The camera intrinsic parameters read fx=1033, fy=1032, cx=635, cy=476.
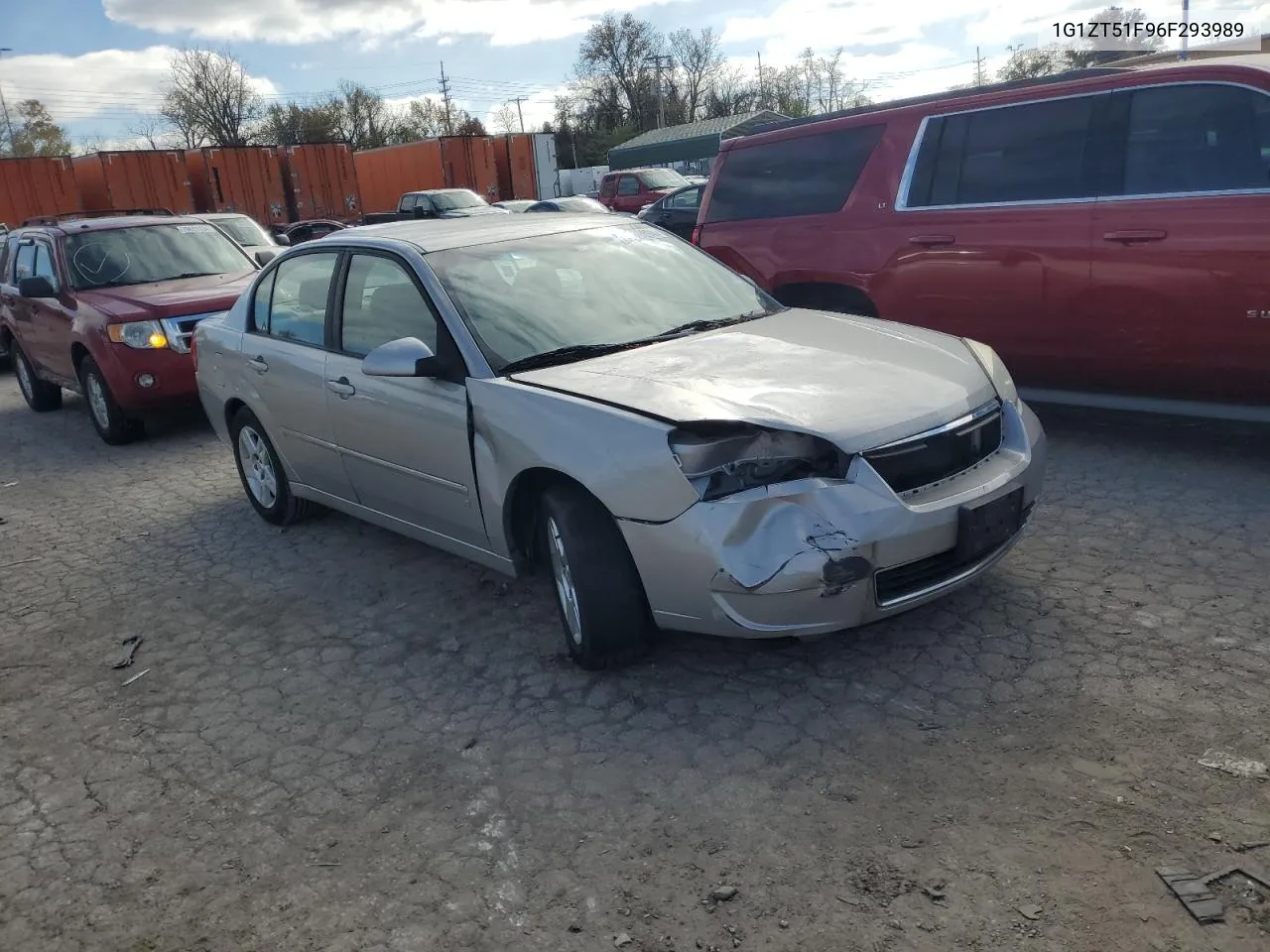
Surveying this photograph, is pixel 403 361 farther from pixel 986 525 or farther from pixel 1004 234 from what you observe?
pixel 1004 234

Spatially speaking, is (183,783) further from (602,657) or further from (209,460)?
(209,460)

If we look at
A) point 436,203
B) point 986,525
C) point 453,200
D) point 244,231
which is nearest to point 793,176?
point 986,525

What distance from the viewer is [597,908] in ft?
8.58

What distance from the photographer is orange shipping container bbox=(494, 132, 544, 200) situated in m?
31.0

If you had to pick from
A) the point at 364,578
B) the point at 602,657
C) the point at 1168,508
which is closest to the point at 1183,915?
the point at 602,657

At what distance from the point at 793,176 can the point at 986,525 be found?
13.3ft

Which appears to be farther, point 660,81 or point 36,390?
point 660,81

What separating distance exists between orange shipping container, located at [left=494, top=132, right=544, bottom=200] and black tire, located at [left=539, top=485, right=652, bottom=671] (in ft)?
93.6

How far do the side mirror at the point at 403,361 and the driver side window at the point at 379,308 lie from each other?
0.12m

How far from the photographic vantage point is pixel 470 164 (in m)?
30.4

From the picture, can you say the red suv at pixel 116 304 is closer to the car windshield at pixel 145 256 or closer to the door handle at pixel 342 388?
the car windshield at pixel 145 256

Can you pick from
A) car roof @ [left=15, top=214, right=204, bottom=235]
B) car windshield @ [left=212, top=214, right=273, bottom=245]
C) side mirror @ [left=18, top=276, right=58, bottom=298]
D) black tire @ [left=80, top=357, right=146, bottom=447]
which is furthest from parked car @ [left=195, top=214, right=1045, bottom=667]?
car windshield @ [left=212, top=214, right=273, bottom=245]

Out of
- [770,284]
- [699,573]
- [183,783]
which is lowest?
[183,783]

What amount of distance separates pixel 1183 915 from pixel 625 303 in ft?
10.0
